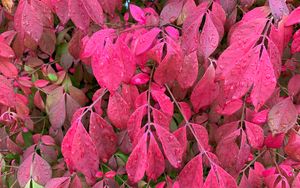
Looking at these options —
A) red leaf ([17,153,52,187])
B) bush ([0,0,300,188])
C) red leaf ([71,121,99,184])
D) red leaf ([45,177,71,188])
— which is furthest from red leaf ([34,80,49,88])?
red leaf ([71,121,99,184])

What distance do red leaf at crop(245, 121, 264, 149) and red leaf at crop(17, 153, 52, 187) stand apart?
51cm

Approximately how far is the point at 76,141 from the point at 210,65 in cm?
32

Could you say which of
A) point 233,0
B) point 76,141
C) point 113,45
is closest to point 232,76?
point 113,45

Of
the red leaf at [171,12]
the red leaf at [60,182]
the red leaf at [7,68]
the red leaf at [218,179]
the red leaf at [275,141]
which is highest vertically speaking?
the red leaf at [171,12]

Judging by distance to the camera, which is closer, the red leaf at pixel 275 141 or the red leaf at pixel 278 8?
the red leaf at pixel 278 8

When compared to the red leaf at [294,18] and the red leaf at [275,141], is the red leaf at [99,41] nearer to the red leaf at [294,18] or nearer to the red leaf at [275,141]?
the red leaf at [294,18]

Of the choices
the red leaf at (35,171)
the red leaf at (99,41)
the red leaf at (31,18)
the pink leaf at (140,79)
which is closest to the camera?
the red leaf at (99,41)

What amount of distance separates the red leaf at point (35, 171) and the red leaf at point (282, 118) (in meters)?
0.58

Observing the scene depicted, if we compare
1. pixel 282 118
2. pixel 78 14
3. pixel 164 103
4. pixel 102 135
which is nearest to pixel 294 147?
pixel 282 118

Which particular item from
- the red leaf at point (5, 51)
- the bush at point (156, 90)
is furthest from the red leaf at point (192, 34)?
the red leaf at point (5, 51)

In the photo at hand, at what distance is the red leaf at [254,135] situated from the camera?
99 cm

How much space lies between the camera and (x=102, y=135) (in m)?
0.96

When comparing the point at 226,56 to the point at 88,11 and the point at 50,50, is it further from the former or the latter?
the point at 50,50

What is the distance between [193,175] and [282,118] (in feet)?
0.68
